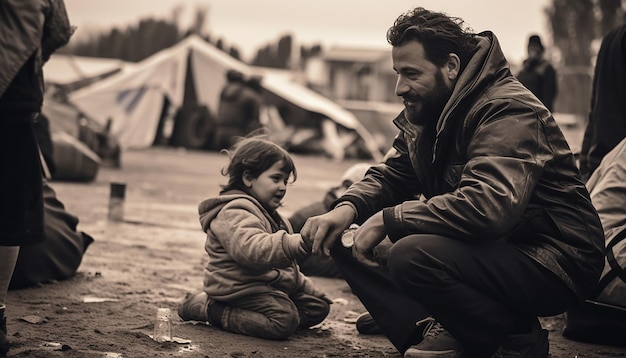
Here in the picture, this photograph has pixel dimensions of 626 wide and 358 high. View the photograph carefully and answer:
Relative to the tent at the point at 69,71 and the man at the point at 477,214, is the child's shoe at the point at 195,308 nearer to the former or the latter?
the man at the point at 477,214

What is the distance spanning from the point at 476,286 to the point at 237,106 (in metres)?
22.9

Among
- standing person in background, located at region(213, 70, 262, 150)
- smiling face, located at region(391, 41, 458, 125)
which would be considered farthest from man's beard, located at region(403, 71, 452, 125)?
standing person in background, located at region(213, 70, 262, 150)

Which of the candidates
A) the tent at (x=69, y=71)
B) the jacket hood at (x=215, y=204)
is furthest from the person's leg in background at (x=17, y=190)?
the tent at (x=69, y=71)

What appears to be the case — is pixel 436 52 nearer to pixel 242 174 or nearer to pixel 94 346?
pixel 242 174

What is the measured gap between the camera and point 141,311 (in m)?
5.20

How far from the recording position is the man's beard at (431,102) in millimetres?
4078

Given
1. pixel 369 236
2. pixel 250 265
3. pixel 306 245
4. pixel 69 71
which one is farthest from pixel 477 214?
pixel 69 71

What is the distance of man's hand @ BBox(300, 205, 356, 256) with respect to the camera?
13.6 ft

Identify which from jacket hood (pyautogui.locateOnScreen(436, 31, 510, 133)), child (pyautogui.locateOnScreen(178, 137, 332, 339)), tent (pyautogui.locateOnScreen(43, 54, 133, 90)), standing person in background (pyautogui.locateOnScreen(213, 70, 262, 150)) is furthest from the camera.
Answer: tent (pyautogui.locateOnScreen(43, 54, 133, 90))

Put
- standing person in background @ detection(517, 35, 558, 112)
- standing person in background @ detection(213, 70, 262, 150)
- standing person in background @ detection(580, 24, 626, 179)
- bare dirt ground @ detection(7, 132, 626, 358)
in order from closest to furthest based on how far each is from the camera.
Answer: bare dirt ground @ detection(7, 132, 626, 358) < standing person in background @ detection(580, 24, 626, 179) < standing person in background @ detection(517, 35, 558, 112) < standing person in background @ detection(213, 70, 262, 150)

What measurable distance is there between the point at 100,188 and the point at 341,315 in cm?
784

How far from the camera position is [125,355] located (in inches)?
165

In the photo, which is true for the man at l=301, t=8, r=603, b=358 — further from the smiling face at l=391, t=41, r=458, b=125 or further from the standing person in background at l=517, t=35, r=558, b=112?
the standing person in background at l=517, t=35, r=558, b=112

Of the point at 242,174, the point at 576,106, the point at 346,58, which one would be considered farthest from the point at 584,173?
the point at 346,58
